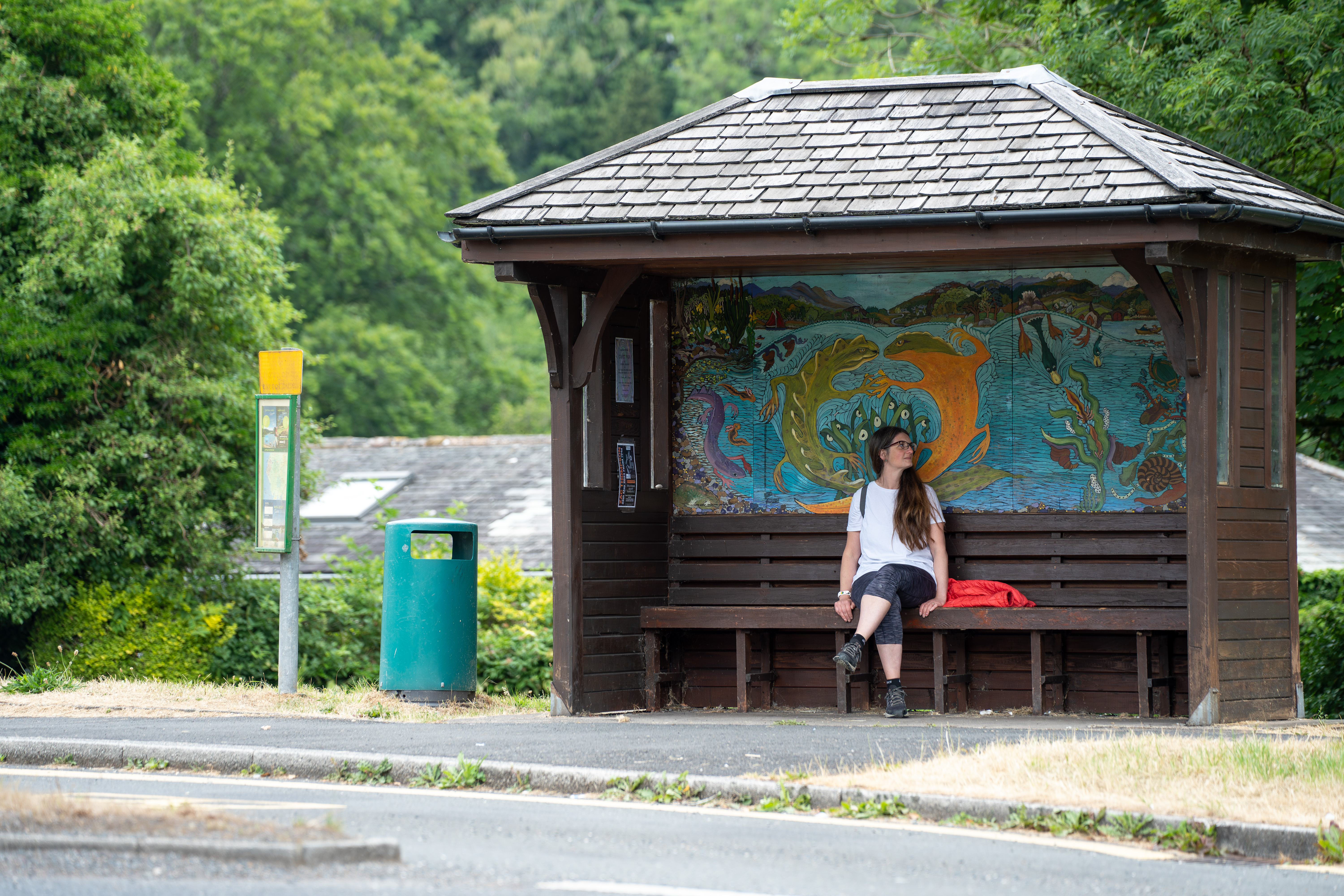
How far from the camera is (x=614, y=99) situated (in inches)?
1887

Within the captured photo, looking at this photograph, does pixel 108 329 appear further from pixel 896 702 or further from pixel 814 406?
pixel 896 702

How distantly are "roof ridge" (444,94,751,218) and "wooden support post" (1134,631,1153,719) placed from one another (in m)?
4.32

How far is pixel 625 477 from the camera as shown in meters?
11.9

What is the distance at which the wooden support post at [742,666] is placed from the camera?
1172 centimetres

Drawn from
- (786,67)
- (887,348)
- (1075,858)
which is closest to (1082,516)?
(887,348)

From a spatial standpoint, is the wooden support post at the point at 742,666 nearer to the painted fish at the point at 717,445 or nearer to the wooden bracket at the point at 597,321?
the painted fish at the point at 717,445

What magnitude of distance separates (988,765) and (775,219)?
378 centimetres

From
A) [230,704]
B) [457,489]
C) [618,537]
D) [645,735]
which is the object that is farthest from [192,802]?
[457,489]

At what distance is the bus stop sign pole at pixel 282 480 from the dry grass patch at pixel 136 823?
5.66m

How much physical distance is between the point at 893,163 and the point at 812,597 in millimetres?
3133

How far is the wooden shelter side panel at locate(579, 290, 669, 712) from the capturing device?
11.5 m

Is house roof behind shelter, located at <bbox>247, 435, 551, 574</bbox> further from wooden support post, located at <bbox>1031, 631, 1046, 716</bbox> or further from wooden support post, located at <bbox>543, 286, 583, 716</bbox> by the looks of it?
wooden support post, located at <bbox>1031, 631, 1046, 716</bbox>

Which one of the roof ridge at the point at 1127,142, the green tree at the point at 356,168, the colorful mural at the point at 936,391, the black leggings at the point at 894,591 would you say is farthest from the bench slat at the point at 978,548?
the green tree at the point at 356,168

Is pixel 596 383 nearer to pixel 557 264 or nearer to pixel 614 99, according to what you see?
pixel 557 264
